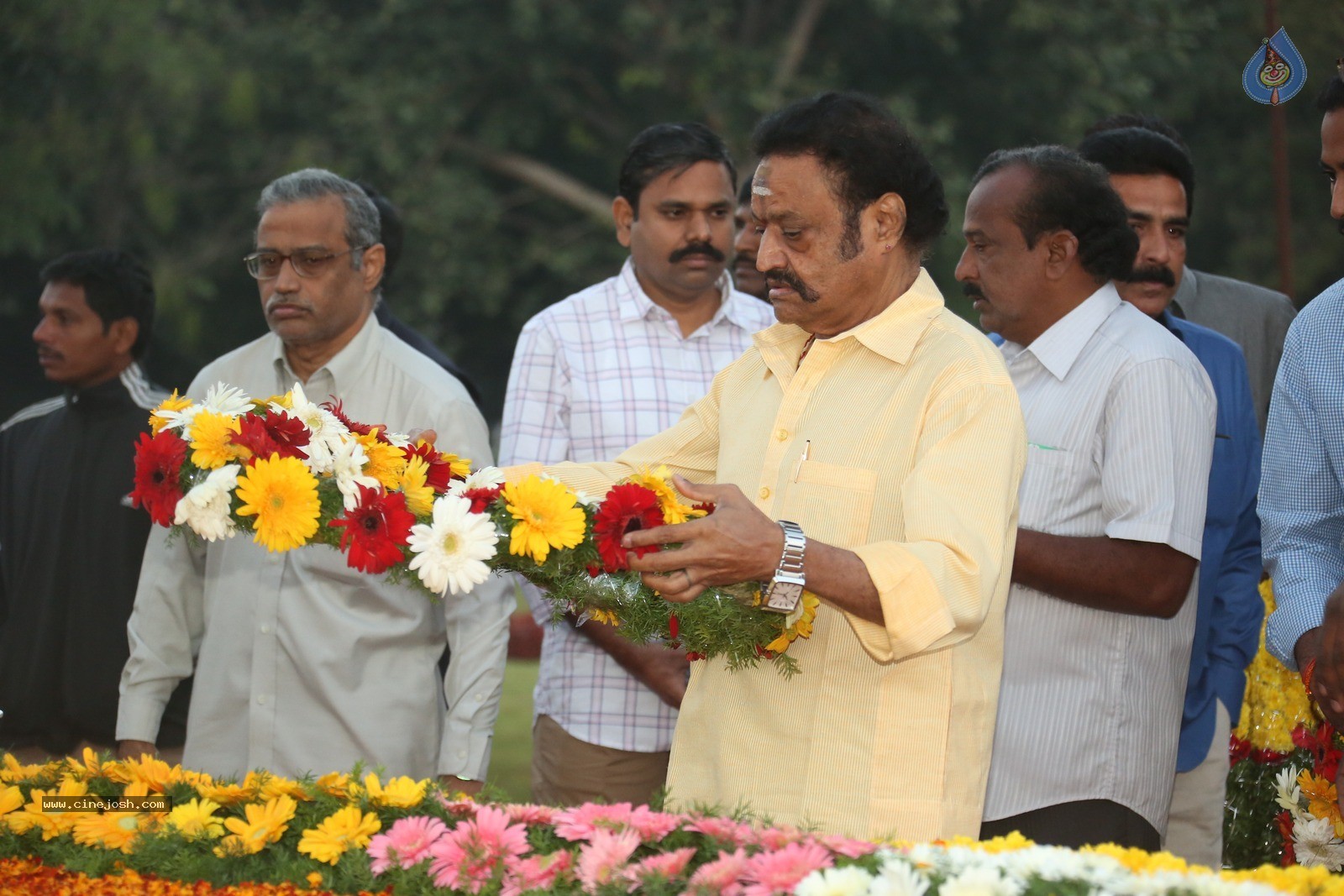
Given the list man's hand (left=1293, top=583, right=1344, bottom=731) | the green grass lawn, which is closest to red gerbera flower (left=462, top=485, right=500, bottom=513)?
man's hand (left=1293, top=583, right=1344, bottom=731)

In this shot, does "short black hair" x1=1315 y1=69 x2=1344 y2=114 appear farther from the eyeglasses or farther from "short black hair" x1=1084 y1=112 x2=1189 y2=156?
the eyeglasses

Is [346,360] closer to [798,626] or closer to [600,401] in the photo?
[600,401]

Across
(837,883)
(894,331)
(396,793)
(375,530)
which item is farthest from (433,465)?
(837,883)

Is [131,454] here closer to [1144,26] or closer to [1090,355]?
[1090,355]

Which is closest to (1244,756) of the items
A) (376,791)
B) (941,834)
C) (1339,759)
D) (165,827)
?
(1339,759)

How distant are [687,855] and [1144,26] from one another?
770 inches

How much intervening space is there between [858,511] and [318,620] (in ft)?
6.45

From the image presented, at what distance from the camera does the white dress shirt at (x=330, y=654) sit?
14.4 ft

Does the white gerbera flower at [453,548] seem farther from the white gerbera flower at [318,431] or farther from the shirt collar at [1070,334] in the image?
the shirt collar at [1070,334]

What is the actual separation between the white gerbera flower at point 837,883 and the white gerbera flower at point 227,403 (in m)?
1.58

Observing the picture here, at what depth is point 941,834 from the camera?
117 inches

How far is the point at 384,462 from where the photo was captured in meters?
3.26

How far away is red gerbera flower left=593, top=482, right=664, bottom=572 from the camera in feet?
9.64

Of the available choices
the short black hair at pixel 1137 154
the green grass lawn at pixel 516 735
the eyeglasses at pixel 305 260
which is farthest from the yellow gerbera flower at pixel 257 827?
the green grass lawn at pixel 516 735
